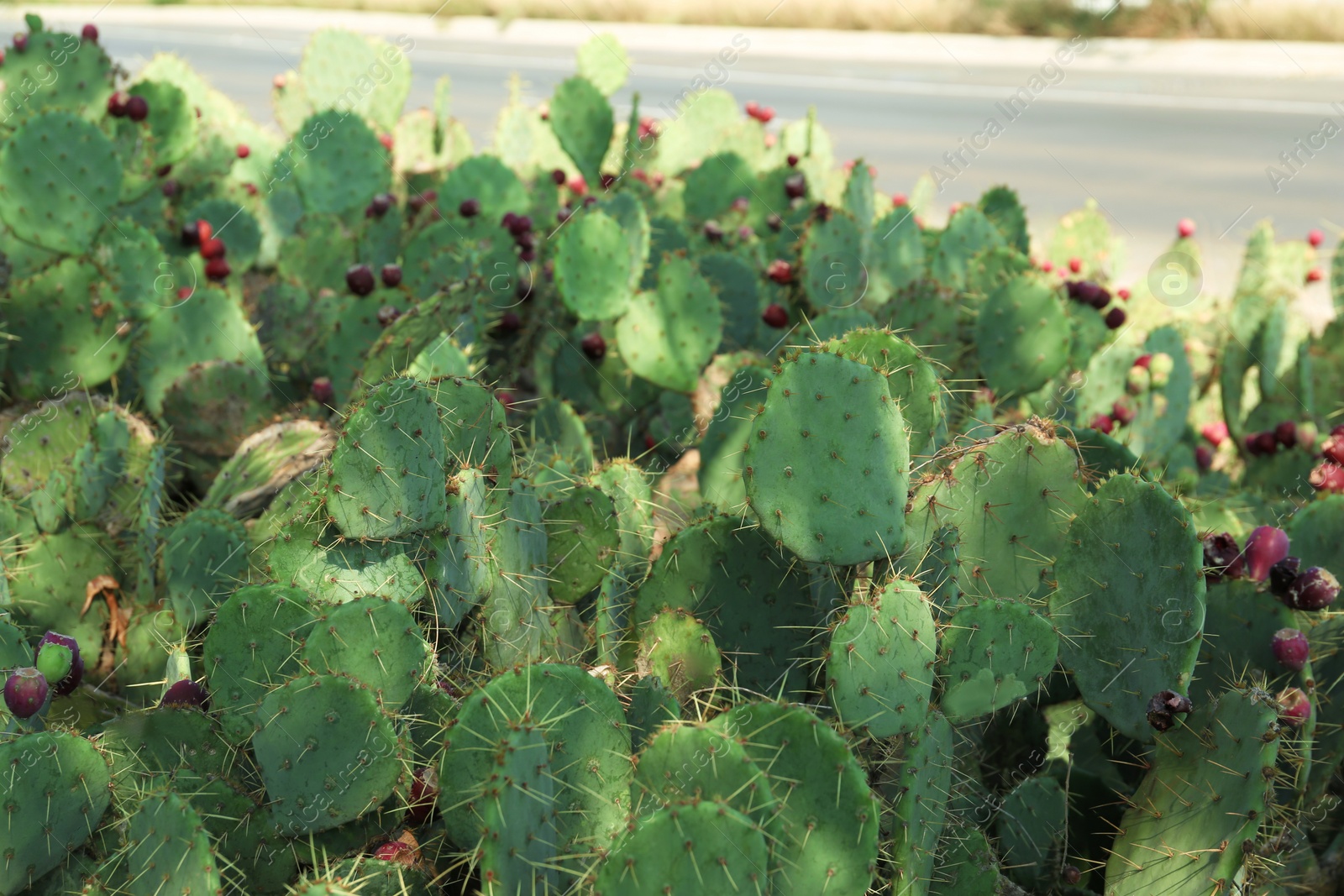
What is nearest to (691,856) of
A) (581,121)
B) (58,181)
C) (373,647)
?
(373,647)

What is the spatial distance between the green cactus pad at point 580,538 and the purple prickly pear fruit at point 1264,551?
45.6 inches

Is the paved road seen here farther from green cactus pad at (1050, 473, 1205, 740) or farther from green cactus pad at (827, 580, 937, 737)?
green cactus pad at (827, 580, 937, 737)

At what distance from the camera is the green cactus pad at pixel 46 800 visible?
1.54 m

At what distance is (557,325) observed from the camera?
144 inches

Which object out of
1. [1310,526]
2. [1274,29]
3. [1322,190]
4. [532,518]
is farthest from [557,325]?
[1274,29]

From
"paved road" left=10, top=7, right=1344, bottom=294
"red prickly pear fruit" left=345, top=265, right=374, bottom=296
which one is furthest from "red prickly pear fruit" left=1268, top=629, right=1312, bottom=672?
"paved road" left=10, top=7, right=1344, bottom=294

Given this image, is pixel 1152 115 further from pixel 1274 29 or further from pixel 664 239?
pixel 664 239

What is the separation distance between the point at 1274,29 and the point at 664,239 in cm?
1188

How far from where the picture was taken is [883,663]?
5.28 ft

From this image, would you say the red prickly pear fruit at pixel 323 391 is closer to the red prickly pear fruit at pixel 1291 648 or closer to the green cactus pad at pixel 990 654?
the green cactus pad at pixel 990 654

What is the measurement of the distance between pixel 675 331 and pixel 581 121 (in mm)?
1395

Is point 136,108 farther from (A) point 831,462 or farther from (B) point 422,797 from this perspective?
→ (A) point 831,462

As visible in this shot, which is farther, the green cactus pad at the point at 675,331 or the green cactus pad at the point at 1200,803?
the green cactus pad at the point at 675,331

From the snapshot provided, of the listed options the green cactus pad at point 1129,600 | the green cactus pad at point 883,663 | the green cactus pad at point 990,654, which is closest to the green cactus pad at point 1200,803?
the green cactus pad at point 1129,600
